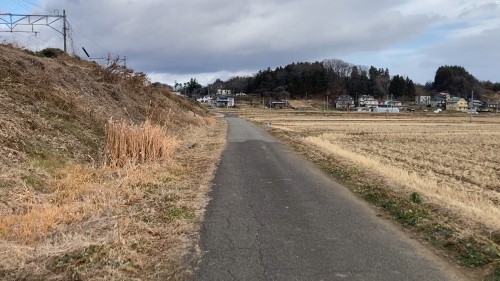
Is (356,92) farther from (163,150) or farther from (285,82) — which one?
(163,150)

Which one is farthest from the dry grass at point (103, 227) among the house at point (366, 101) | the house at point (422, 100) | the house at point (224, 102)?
the house at point (422, 100)

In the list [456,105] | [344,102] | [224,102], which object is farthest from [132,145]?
[456,105]

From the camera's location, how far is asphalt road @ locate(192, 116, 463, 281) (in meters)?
4.80

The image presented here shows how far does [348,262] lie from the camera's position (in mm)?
5066

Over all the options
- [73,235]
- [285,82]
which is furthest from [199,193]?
[285,82]

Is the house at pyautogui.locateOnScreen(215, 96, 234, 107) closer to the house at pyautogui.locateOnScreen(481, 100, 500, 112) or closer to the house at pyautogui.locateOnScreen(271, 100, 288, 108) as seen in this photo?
the house at pyautogui.locateOnScreen(271, 100, 288, 108)

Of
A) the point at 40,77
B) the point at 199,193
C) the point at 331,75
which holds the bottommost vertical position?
the point at 199,193

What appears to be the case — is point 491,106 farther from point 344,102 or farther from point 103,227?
point 103,227

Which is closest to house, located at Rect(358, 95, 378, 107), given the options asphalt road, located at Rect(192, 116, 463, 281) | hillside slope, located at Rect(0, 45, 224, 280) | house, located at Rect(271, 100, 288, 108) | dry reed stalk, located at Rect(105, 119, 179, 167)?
house, located at Rect(271, 100, 288, 108)

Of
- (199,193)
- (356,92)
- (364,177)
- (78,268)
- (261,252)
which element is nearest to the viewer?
(78,268)

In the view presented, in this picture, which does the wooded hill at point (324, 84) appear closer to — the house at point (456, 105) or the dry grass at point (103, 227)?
the house at point (456, 105)

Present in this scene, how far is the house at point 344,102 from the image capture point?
164000 mm

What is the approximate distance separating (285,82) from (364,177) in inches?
7127

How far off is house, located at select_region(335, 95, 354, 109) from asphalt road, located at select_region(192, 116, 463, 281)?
517 ft
